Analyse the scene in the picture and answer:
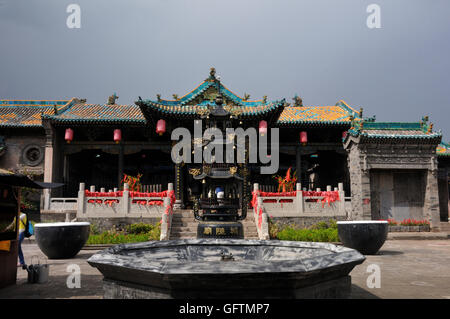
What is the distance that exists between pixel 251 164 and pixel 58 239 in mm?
14712

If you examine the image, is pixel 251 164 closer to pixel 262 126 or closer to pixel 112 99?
pixel 262 126

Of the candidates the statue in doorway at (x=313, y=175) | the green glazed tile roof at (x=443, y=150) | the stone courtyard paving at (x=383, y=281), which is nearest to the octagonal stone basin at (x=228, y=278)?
the stone courtyard paving at (x=383, y=281)

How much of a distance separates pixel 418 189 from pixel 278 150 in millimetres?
8140

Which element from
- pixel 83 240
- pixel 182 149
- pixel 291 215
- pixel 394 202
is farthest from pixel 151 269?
pixel 182 149

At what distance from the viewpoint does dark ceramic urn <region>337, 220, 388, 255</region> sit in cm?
1001

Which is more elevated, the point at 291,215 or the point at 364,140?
the point at 364,140

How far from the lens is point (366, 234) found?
394 inches

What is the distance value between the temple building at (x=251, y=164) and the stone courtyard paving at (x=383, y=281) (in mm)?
6801

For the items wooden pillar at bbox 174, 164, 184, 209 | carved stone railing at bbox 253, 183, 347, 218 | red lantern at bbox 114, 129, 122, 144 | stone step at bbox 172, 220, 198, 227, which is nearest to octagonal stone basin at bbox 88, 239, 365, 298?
stone step at bbox 172, 220, 198, 227

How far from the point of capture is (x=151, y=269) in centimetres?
290

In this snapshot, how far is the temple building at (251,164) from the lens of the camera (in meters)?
15.9

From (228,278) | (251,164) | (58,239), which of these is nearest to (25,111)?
(251,164)

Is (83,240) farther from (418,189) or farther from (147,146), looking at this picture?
(418,189)

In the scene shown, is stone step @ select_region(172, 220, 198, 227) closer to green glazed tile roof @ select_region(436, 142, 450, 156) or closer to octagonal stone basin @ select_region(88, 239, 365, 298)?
octagonal stone basin @ select_region(88, 239, 365, 298)
